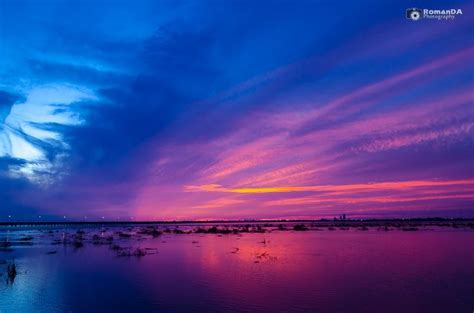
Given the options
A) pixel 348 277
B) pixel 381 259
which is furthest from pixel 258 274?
pixel 381 259

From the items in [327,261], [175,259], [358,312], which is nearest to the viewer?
[358,312]

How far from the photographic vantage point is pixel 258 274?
25594 mm

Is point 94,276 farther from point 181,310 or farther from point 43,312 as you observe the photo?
point 181,310

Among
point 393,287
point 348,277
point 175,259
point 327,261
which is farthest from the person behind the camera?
point 175,259

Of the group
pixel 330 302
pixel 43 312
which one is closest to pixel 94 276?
pixel 43 312

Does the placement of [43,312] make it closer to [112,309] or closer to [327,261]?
[112,309]

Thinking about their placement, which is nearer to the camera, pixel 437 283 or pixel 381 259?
pixel 437 283

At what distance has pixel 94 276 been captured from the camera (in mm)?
26328

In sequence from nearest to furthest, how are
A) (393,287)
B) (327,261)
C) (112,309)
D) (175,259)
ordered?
(112,309) < (393,287) < (327,261) < (175,259)

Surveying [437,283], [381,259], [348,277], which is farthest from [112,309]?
[381,259]

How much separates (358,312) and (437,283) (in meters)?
7.73

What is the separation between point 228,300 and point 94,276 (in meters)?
11.5

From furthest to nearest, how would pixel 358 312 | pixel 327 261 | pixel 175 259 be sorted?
pixel 175 259
pixel 327 261
pixel 358 312

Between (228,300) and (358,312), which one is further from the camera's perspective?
(228,300)
